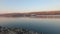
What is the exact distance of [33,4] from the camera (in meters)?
1.40

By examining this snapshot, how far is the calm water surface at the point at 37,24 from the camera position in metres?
1.34

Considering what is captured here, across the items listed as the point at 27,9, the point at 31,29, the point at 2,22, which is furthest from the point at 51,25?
the point at 2,22

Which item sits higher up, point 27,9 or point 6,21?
point 27,9

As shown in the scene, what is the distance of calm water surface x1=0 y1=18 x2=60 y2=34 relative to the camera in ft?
4.40

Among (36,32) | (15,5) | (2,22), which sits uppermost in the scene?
(15,5)

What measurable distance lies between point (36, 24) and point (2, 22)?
45 cm

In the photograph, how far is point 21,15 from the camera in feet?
4.65

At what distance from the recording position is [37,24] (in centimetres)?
138

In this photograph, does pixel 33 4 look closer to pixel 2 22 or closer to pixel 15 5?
pixel 15 5

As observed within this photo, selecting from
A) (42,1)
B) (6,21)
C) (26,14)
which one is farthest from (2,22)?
(42,1)

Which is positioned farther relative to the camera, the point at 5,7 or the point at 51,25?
the point at 5,7

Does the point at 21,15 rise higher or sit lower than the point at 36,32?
higher

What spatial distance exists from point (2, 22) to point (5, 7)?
7.9 inches

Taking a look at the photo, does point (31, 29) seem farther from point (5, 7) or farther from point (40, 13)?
point (5, 7)
